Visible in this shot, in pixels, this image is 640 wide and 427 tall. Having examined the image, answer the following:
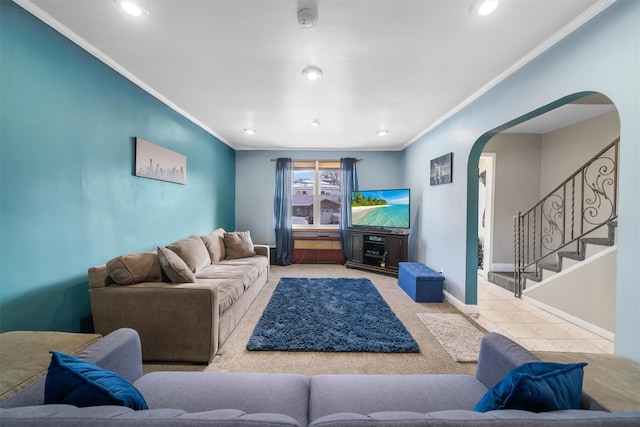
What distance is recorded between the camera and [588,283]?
2.71m

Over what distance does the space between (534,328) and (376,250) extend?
2.50 m

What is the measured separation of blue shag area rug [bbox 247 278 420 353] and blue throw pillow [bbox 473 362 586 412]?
1.49 metres

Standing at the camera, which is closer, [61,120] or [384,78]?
[61,120]

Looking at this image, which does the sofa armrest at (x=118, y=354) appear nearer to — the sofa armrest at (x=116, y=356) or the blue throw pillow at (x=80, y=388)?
the sofa armrest at (x=116, y=356)

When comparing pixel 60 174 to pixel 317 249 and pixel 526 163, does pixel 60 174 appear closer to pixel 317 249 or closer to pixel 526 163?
pixel 317 249

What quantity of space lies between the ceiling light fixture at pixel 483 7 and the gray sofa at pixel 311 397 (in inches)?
75.6

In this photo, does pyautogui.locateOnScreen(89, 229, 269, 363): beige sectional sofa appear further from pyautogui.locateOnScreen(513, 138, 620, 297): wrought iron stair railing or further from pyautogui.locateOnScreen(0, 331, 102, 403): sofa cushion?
pyautogui.locateOnScreen(513, 138, 620, 297): wrought iron stair railing

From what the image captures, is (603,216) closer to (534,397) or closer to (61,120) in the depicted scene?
(534,397)

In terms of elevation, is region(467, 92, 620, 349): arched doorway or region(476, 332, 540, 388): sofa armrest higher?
region(467, 92, 620, 349): arched doorway

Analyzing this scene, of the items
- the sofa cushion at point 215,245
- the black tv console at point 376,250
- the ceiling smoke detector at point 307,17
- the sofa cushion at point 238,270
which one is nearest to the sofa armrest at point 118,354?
the sofa cushion at point 238,270

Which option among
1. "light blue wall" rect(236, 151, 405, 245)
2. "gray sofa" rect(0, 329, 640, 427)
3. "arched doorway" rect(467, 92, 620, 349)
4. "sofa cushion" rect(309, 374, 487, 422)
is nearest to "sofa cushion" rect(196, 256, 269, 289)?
"gray sofa" rect(0, 329, 640, 427)

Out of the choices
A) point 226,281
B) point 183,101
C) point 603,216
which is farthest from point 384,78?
point 603,216

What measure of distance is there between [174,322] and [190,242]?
4.06 feet

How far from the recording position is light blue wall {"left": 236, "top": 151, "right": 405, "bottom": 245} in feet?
17.7
